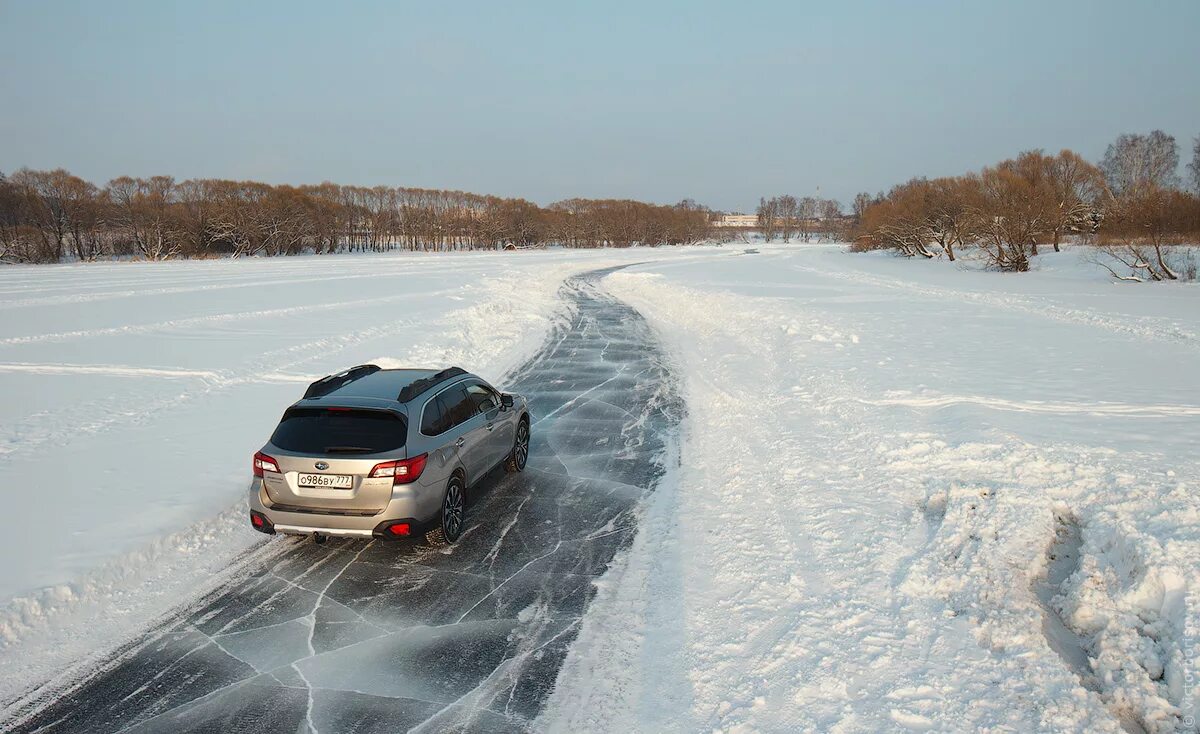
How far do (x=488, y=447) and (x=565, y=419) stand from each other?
11.0 ft

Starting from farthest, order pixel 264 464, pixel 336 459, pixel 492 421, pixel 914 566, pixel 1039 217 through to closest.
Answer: pixel 1039 217, pixel 492 421, pixel 264 464, pixel 336 459, pixel 914 566

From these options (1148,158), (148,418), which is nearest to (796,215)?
(1148,158)

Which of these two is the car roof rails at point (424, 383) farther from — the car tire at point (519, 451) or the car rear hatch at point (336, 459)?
the car tire at point (519, 451)

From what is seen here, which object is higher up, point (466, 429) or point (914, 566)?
point (466, 429)

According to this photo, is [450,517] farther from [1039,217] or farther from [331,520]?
[1039,217]

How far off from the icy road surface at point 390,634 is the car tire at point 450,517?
131 mm

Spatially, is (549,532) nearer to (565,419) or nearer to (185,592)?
(185,592)

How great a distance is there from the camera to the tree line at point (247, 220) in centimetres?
6278

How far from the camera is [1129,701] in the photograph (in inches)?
159

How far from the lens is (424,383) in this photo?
6766mm

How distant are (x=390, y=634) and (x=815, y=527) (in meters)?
3.97

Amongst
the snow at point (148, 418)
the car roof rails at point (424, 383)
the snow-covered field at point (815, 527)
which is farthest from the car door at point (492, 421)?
the snow at point (148, 418)

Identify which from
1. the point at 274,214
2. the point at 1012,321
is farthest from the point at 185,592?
the point at 274,214

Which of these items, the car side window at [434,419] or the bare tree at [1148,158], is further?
the bare tree at [1148,158]
